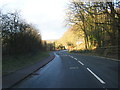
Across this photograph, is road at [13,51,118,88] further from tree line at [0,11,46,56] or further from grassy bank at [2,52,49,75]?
tree line at [0,11,46,56]

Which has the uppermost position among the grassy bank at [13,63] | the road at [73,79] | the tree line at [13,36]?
the tree line at [13,36]

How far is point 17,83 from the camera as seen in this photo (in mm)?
8367

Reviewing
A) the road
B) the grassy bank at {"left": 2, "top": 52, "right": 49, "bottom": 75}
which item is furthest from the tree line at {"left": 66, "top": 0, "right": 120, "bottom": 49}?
the road

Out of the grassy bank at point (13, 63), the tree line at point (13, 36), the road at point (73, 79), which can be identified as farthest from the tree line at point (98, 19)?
the road at point (73, 79)

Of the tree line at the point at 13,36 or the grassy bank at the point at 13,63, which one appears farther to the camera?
the tree line at the point at 13,36

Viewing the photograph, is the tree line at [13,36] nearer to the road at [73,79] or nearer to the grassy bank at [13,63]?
the grassy bank at [13,63]

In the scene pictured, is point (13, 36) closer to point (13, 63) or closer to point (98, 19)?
point (13, 63)

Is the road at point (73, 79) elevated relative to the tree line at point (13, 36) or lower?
lower

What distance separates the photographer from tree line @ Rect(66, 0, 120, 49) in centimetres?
2794

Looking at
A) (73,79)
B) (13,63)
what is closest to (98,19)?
(13,63)

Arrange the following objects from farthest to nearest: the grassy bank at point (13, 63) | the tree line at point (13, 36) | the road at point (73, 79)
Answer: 1. the tree line at point (13, 36)
2. the grassy bank at point (13, 63)
3. the road at point (73, 79)

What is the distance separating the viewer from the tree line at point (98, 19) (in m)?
27.9

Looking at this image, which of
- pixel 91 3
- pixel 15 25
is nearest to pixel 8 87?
pixel 15 25

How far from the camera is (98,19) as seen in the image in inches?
1391
